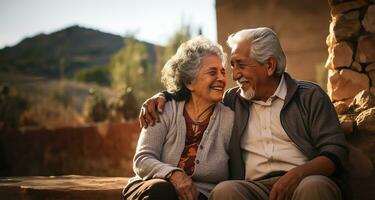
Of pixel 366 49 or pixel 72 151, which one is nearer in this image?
pixel 366 49

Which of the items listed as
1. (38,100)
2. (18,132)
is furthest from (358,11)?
(38,100)

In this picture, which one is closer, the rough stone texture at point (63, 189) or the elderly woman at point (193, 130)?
the elderly woman at point (193, 130)

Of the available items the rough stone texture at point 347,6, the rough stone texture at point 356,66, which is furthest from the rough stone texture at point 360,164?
the rough stone texture at point 347,6

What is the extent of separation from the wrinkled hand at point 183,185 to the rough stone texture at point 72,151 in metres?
6.43

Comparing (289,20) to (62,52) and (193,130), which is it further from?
(62,52)

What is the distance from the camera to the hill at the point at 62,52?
30734mm

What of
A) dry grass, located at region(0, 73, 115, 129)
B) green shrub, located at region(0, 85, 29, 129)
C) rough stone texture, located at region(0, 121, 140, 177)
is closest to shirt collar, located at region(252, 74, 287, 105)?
rough stone texture, located at region(0, 121, 140, 177)

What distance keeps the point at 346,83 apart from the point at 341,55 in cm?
23

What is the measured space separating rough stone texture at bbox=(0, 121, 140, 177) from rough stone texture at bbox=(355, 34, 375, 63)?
5.68 m

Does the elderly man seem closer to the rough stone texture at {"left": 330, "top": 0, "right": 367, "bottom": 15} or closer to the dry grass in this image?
the rough stone texture at {"left": 330, "top": 0, "right": 367, "bottom": 15}

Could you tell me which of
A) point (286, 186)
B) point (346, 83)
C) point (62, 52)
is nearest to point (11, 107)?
point (346, 83)

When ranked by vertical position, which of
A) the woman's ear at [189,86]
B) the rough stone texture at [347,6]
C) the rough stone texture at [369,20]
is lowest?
the woman's ear at [189,86]

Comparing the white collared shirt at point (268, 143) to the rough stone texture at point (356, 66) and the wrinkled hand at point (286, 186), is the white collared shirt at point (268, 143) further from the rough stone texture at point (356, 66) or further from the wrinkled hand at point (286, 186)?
the rough stone texture at point (356, 66)

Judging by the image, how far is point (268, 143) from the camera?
3479mm
